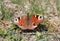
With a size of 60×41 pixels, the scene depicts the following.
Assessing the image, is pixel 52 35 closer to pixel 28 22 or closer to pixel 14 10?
pixel 28 22

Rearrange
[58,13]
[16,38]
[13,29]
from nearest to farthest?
[16,38]
[13,29]
[58,13]

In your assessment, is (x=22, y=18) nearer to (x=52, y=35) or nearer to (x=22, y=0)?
(x=52, y=35)

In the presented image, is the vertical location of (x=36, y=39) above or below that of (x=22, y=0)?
below

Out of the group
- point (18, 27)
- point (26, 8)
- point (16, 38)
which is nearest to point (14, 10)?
point (26, 8)

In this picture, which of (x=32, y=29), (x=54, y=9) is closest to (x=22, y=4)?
(x=54, y=9)

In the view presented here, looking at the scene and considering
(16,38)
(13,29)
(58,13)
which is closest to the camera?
(16,38)

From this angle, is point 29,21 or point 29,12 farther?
point 29,12

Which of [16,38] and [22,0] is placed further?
[22,0]
